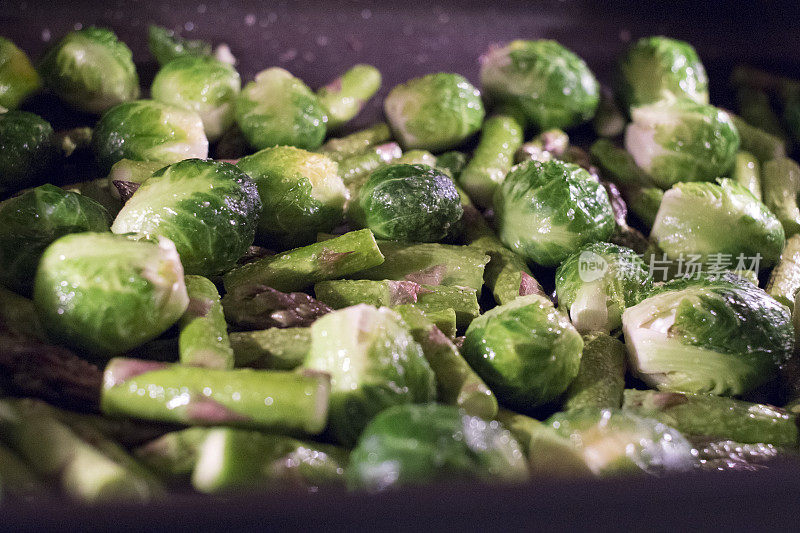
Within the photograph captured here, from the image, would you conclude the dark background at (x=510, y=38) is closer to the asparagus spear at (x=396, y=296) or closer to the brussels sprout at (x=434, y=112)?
the brussels sprout at (x=434, y=112)

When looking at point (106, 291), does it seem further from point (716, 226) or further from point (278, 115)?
point (716, 226)

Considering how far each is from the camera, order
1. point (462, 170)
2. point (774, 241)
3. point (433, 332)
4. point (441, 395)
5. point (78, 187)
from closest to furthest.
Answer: point (441, 395)
point (433, 332)
point (78, 187)
point (774, 241)
point (462, 170)

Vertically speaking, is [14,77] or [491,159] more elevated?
[14,77]

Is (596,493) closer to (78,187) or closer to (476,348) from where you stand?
(476,348)

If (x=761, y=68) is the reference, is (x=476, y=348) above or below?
below

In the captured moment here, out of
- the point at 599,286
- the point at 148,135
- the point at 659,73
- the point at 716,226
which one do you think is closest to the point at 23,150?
the point at 148,135

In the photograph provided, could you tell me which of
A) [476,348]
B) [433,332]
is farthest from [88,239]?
[476,348]
